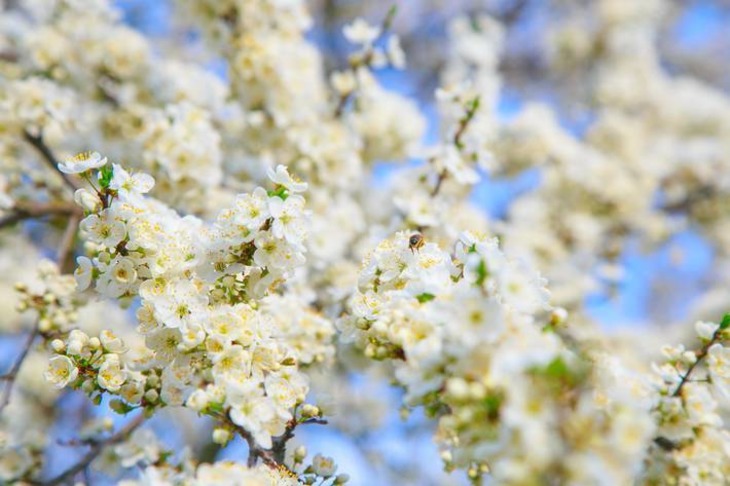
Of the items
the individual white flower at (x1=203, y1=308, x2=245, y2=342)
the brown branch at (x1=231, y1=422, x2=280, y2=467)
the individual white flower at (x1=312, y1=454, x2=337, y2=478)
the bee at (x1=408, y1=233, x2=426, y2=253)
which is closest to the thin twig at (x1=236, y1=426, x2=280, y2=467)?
the brown branch at (x1=231, y1=422, x2=280, y2=467)

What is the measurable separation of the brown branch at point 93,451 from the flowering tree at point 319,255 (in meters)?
0.01

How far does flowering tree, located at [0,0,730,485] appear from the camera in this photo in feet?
5.23

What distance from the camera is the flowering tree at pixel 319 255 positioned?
1.59 meters

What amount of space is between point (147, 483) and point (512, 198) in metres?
4.95

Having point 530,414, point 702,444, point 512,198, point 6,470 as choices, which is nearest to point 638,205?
point 512,198

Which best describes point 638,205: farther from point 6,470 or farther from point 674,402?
point 6,470

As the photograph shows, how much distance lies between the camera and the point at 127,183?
2.01 metres

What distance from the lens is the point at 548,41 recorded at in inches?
279

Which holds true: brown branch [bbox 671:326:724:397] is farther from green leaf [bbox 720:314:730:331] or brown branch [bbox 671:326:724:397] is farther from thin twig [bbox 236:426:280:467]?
thin twig [bbox 236:426:280:467]

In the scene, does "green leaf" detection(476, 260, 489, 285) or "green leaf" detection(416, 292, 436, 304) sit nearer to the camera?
"green leaf" detection(476, 260, 489, 285)

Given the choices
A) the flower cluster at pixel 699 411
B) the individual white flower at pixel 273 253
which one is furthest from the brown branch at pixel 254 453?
the flower cluster at pixel 699 411

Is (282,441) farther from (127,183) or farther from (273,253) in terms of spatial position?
(127,183)

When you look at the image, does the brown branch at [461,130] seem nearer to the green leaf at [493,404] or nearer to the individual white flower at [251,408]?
the individual white flower at [251,408]

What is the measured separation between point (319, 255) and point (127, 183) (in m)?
1.44
